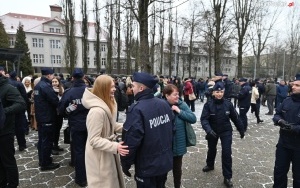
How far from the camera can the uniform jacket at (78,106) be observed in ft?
14.1

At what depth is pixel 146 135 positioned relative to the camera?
2.60 meters

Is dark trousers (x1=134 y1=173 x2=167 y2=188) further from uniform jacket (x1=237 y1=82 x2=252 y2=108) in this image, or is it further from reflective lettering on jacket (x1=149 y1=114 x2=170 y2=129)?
uniform jacket (x1=237 y1=82 x2=252 y2=108)

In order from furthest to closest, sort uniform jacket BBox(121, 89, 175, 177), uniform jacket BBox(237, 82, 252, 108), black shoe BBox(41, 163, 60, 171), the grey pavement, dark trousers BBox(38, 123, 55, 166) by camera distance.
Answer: uniform jacket BBox(237, 82, 252, 108) → black shoe BBox(41, 163, 60, 171) → dark trousers BBox(38, 123, 55, 166) → the grey pavement → uniform jacket BBox(121, 89, 175, 177)

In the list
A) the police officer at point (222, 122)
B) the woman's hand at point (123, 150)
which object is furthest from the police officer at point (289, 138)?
the woman's hand at point (123, 150)

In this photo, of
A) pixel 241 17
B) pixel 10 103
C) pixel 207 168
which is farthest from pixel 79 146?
pixel 241 17

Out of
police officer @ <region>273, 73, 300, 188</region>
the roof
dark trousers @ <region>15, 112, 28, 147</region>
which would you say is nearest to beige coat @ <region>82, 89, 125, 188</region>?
police officer @ <region>273, 73, 300, 188</region>

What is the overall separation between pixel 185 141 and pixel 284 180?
1.74 meters

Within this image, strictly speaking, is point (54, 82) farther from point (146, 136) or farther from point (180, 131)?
point (146, 136)

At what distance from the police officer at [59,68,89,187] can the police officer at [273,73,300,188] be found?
10.9ft

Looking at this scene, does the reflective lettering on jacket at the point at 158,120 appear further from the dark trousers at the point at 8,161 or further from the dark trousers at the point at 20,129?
the dark trousers at the point at 20,129

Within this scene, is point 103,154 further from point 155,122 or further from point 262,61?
point 262,61

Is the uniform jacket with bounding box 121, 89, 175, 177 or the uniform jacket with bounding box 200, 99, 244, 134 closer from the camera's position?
the uniform jacket with bounding box 121, 89, 175, 177

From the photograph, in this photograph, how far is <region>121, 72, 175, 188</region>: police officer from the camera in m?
2.55

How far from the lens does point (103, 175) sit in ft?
9.52
